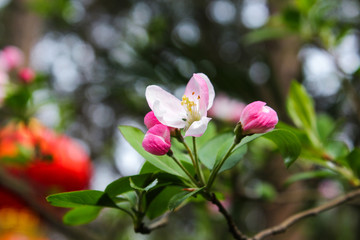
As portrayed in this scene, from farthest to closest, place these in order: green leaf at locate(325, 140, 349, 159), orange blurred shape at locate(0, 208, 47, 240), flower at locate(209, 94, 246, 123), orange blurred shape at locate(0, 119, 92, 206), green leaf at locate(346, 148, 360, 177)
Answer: orange blurred shape at locate(0, 208, 47, 240) → flower at locate(209, 94, 246, 123) → orange blurred shape at locate(0, 119, 92, 206) → green leaf at locate(325, 140, 349, 159) → green leaf at locate(346, 148, 360, 177)

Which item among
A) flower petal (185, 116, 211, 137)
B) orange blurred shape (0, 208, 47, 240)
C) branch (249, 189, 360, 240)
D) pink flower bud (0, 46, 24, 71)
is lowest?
orange blurred shape (0, 208, 47, 240)

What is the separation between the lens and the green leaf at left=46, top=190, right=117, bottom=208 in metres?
0.28

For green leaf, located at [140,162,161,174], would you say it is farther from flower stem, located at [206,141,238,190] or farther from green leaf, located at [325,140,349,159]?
green leaf, located at [325,140,349,159]

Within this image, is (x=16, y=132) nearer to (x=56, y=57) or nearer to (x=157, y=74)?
(x=157, y=74)

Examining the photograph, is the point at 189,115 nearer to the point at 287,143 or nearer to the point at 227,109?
the point at 287,143

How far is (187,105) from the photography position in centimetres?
30

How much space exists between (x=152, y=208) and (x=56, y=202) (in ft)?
0.28

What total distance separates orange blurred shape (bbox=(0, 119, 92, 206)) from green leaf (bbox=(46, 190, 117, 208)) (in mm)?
479

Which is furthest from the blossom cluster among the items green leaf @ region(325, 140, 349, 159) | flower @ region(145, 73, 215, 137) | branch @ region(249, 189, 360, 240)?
green leaf @ region(325, 140, 349, 159)

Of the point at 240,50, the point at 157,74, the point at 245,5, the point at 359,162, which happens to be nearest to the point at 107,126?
the point at 240,50

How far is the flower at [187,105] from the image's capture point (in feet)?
0.92

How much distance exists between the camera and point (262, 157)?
1021mm

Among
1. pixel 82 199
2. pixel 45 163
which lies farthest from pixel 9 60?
pixel 82 199

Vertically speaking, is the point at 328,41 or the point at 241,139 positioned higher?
the point at 241,139
